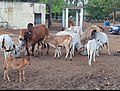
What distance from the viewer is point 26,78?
9.55 metres

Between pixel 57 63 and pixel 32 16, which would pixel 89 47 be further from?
pixel 32 16

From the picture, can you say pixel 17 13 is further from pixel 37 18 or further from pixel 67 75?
pixel 67 75

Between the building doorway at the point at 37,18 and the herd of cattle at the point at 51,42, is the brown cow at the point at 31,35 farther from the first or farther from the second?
the building doorway at the point at 37,18

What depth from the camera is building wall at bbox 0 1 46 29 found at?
107ft

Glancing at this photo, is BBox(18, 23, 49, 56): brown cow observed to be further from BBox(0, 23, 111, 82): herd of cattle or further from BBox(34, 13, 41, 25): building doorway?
BBox(34, 13, 41, 25): building doorway

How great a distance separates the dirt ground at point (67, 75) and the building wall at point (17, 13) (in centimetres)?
1908

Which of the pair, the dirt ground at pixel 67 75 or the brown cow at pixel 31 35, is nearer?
the dirt ground at pixel 67 75

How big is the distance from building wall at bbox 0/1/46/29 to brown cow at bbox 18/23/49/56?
57.7 feet

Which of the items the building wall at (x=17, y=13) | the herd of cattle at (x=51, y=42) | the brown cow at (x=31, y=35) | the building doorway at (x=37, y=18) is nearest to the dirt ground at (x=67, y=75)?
the herd of cattle at (x=51, y=42)

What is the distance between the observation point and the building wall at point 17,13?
32.5m

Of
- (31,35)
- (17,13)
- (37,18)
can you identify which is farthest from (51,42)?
(37,18)

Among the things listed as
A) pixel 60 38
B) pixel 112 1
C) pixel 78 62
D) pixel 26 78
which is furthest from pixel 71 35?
pixel 112 1

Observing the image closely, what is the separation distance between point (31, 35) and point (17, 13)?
19.4 meters

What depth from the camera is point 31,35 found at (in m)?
14.4
